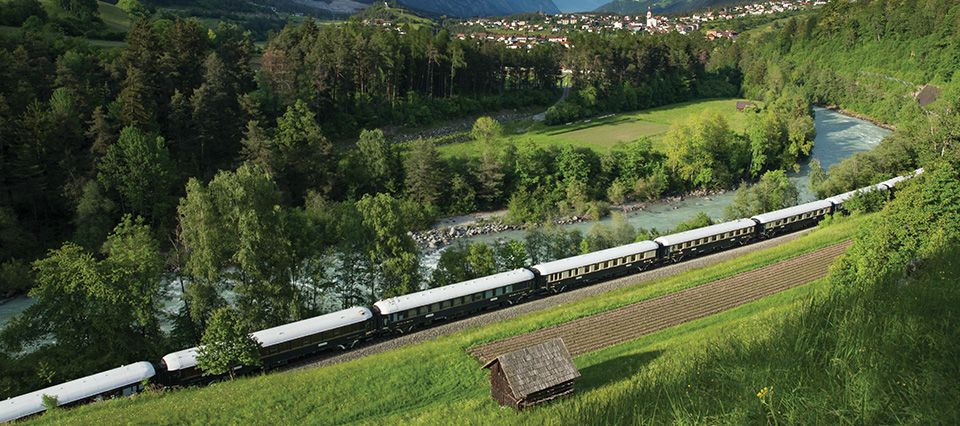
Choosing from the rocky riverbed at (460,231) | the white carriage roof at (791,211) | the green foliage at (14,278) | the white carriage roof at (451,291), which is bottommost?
the rocky riverbed at (460,231)

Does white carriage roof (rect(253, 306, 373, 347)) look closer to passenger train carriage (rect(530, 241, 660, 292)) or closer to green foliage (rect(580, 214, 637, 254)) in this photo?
passenger train carriage (rect(530, 241, 660, 292))

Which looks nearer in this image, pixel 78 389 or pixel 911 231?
pixel 78 389

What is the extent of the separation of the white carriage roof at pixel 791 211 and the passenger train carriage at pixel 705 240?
3.43 feet

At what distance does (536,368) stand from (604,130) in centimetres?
6950

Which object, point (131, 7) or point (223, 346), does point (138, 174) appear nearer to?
point (223, 346)

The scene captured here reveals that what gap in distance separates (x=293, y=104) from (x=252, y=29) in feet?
292

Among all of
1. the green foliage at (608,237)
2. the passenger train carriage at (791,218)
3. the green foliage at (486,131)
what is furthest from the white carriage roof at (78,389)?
the green foliage at (486,131)

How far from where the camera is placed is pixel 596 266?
3556 cm

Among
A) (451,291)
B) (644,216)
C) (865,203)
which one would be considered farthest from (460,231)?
(865,203)

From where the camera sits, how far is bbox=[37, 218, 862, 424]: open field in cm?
2058

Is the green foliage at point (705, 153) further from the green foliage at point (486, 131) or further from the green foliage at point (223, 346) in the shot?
the green foliage at point (223, 346)

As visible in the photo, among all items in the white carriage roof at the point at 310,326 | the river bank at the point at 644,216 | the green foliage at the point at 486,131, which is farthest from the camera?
the green foliage at the point at 486,131

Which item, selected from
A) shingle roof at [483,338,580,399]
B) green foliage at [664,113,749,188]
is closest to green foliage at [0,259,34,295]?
shingle roof at [483,338,580,399]

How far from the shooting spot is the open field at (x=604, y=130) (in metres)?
74.0
